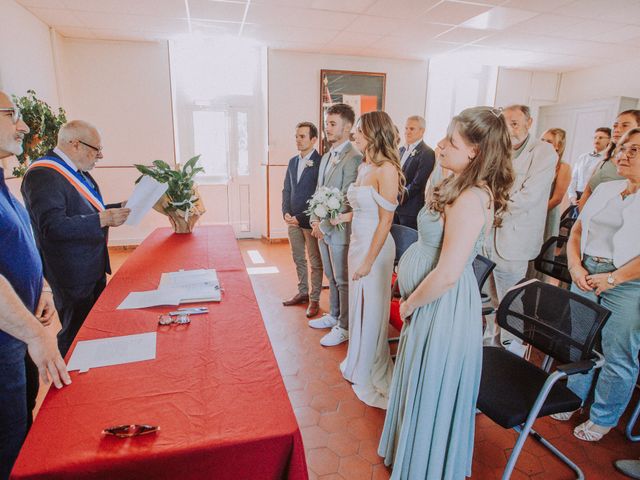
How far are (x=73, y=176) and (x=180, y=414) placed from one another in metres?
1.75

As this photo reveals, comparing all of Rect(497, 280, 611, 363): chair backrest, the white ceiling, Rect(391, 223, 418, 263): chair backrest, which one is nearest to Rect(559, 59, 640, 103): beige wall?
the white ceiling

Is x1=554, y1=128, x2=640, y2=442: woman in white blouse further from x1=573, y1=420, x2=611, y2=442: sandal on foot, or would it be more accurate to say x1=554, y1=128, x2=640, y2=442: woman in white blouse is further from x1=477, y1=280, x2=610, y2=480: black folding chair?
x1=477, y1=280, x2=610, y2=480: black folding chair

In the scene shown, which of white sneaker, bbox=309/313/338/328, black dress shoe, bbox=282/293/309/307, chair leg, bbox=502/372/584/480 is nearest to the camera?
chair leg, bbox=502/372/584/480

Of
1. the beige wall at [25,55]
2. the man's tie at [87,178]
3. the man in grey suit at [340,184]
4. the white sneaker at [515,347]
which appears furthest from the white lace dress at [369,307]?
the beige wall at [25,55]

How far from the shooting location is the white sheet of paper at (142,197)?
2.37 metres

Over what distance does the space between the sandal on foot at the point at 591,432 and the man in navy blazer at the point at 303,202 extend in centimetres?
222

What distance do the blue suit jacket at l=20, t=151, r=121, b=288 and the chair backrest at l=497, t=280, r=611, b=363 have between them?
7.61 ft

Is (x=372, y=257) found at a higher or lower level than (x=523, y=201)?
lower

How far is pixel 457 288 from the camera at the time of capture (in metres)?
1.63

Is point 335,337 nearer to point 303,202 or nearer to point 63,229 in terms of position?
point 303,202

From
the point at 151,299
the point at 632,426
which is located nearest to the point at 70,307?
the point at 151,299

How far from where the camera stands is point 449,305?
163cm

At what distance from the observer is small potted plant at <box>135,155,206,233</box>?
280 centimetres

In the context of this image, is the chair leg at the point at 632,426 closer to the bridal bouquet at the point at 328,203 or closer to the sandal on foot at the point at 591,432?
the sandal on foot at the point at 591,432
